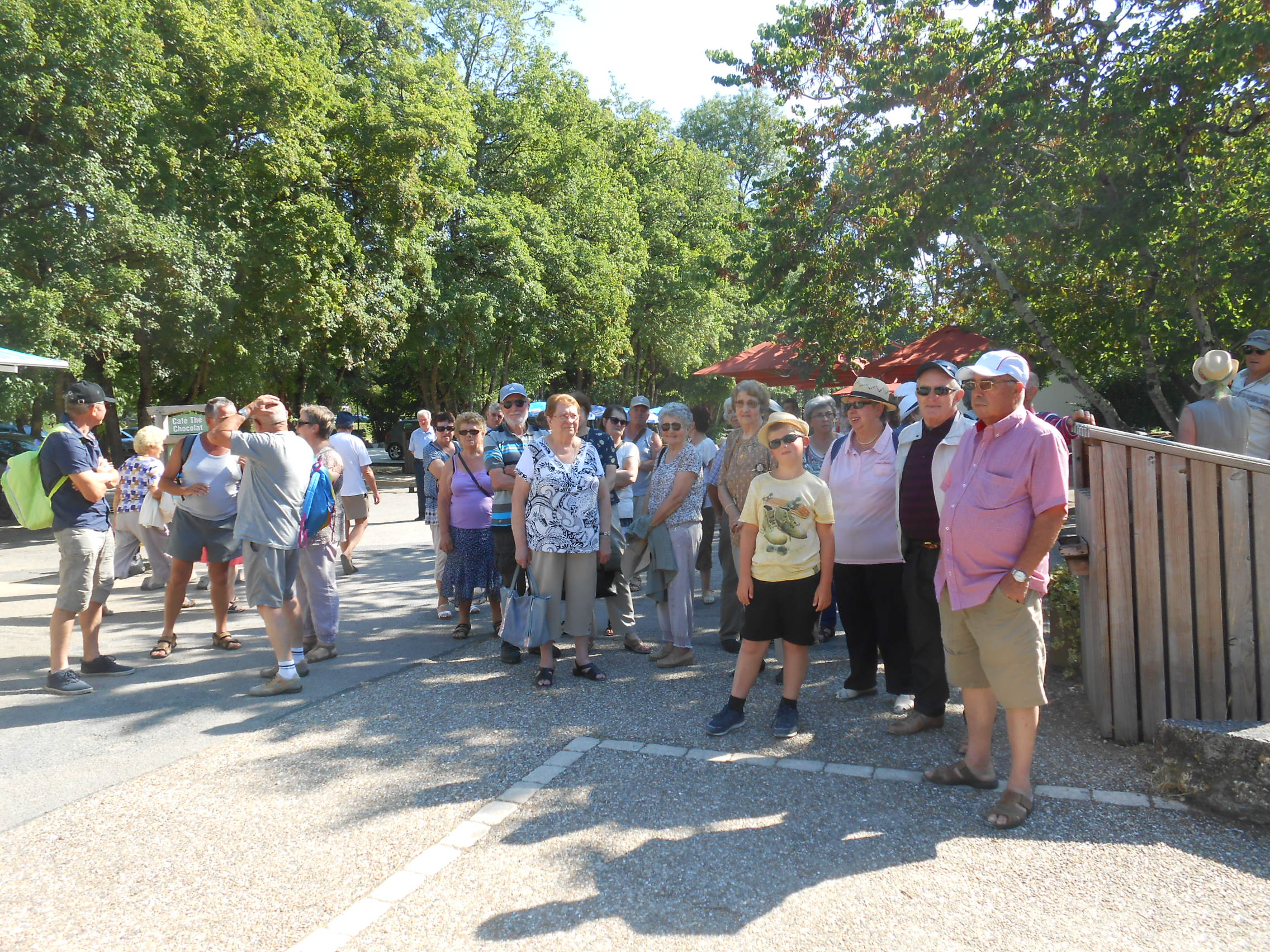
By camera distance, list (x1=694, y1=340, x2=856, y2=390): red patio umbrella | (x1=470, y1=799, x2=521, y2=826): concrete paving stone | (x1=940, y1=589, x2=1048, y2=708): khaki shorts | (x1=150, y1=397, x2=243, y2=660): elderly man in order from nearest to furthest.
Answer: (x1=940, y1=589, x2=1048, y2=708): khaki shorts
(x1=470, y1=799, x2=521, y2=826): concrete paving stone
(x1=150, y1=397, x2=243, y2=660): elderly man
(x1=694, y1=340, x2=856, y2=390): red patio umbrella

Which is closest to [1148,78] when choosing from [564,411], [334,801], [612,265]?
[564,411]

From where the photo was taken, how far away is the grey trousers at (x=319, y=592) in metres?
6.04

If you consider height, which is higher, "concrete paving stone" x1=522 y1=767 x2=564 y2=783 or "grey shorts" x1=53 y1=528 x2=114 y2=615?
"grey shorts" x1=53 y1=528 x2=114 y2=615

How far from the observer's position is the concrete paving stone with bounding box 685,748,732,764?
14.1 ft

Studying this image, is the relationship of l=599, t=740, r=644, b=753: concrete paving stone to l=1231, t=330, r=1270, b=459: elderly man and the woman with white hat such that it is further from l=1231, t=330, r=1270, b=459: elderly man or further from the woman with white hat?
l=1231, t=330, r=1270, b=459: elderly man

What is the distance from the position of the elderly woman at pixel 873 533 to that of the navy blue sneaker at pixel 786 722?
646mm

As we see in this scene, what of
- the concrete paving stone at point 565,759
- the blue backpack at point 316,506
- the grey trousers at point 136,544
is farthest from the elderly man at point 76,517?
the concrete paving stone at point 565,759

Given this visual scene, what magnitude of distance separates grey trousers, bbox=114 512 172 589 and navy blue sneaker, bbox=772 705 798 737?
6061mm

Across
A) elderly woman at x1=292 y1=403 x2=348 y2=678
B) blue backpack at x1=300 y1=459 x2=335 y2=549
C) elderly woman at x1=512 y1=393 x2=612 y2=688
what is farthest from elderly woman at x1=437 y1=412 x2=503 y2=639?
elderly woman at x1=512 y1=393 x2=612 y2=688

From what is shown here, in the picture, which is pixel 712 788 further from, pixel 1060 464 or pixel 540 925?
pixel 1060 464

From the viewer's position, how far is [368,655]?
6406 mm

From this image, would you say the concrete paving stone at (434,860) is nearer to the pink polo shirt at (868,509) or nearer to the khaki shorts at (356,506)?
the pink polo shirt at (868,509)

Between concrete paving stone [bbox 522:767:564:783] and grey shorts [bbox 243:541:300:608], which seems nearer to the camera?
concrete paving stone [bbox 522:767:564:783]

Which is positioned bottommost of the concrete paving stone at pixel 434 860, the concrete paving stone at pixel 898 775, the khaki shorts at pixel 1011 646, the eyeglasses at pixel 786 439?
the concrete paving stone at pixel 434 860
